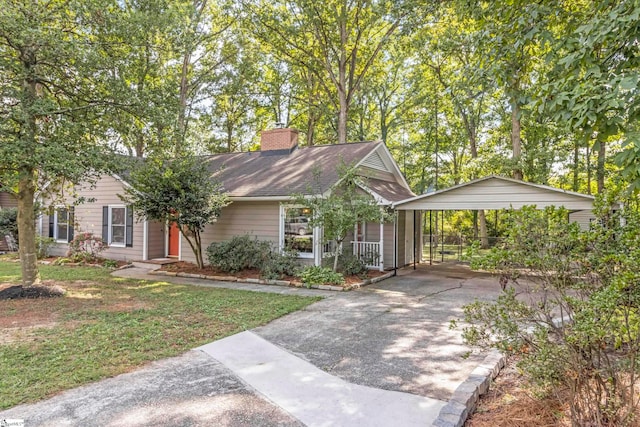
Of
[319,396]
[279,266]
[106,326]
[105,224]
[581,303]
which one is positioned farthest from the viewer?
[105,224]

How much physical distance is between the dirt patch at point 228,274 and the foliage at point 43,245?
5708 millimetres

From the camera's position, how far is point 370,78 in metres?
22.7

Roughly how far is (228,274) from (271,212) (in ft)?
7.26

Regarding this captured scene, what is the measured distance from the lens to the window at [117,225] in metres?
13.9

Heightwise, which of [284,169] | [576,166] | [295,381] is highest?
[576,166]

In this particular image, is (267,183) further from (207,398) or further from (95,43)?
(207,398)

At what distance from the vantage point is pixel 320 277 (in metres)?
9.66

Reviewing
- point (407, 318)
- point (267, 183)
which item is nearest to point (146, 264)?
point (267, 183)

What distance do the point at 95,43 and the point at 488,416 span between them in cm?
872

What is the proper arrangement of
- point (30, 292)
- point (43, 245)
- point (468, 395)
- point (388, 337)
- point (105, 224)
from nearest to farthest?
point (468, 395)
point (388, 337)
point (30, 292)
point (105, 224)
point (43, 245)

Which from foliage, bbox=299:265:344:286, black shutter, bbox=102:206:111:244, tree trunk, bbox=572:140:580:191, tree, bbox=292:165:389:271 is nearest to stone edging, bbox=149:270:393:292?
foliage, bbox=299:265:344:286

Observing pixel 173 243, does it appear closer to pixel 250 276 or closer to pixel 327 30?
pixel 250 276

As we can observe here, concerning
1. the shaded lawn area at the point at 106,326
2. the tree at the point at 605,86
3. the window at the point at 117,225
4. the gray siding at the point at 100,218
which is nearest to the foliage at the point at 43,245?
the gray siding at the point at 100,218

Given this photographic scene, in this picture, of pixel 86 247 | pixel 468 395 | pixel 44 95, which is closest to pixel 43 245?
pixel 86 247
